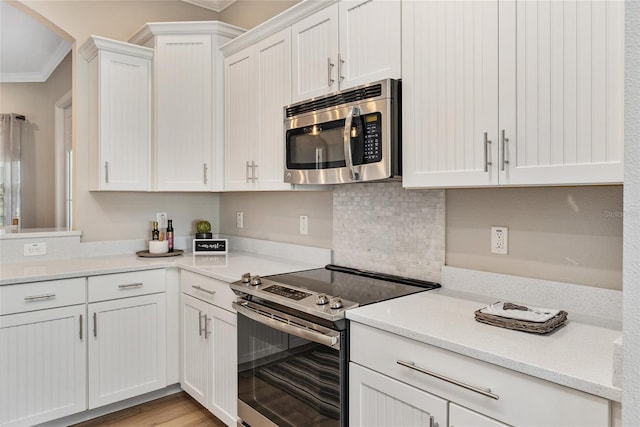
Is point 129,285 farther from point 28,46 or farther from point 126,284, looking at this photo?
point 28,46

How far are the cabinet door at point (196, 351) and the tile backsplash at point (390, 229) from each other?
0.87 meters

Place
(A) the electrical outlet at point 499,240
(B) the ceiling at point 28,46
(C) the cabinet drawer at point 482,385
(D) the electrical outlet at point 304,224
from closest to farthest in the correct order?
1. (C) the cabinet drawer at point 482,385
2. (A) the electrical outlet at point 499,240
3. (D) the electrical outlet at point 304,224
4. (B) the ceiling at point 28,46

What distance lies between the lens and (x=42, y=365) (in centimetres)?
223

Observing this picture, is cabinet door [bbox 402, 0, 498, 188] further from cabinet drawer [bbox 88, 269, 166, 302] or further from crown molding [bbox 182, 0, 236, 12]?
crown molding [bbox 182, 0, 236, 12]

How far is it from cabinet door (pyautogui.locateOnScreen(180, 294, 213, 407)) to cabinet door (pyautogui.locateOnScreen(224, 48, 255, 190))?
806mm

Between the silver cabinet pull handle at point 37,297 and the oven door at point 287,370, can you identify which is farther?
the silver cabinet pull handle at point 37,297

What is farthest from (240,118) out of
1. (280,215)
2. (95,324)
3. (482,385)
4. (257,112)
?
(482,385)

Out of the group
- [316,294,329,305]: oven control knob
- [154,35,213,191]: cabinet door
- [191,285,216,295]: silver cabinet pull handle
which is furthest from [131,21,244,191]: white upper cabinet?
[316,294,329,305]: oven control knob

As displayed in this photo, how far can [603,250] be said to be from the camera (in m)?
1.42

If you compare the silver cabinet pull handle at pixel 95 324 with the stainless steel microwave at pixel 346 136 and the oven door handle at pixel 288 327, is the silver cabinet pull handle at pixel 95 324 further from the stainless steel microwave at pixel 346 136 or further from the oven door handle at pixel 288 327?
the stainless steel microwave at pixel 346 136

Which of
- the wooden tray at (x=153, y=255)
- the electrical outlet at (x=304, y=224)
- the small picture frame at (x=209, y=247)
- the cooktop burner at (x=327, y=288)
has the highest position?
the electrical outlet at (x=304, y=224)

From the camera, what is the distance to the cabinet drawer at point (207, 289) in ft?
7.23

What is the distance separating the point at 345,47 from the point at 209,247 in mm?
1698

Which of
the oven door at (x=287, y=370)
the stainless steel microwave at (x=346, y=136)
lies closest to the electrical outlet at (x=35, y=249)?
the oven door at (x=287, y=370)
